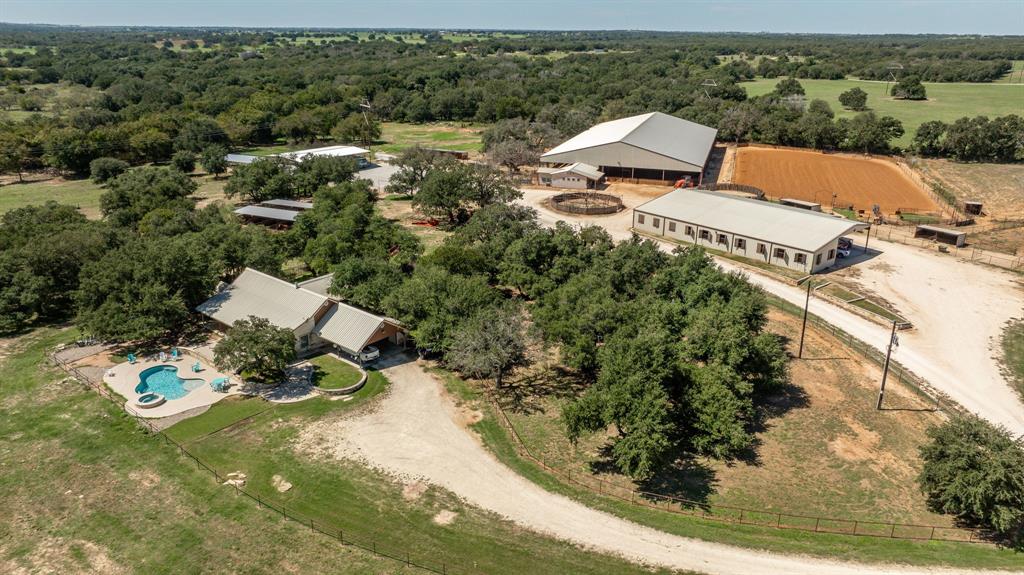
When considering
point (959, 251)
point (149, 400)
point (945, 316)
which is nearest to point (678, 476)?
point (945, 316)

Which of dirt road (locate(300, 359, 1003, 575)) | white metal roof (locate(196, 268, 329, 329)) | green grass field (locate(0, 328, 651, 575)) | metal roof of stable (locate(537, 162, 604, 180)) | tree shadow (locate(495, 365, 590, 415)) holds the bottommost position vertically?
green grass field (locate(0, 328, 651, 575))

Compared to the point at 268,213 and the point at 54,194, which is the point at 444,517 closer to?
the point at 268,213

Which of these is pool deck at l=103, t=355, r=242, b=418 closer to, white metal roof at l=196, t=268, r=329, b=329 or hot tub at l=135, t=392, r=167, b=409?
hot tub at l=135, t=392, r=167, b=409

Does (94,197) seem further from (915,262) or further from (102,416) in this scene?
(915,262)

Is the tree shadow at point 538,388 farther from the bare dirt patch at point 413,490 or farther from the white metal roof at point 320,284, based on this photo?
the white metal roof at point 320,284

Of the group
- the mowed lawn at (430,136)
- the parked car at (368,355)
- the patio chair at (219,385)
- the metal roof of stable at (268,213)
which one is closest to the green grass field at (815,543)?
the parked car at (368,355)

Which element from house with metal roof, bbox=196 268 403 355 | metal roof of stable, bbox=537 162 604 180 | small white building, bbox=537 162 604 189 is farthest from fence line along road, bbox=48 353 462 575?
small white building, bbox=537 162 604 189

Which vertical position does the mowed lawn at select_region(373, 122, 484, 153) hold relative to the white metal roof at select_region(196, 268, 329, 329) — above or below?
above
